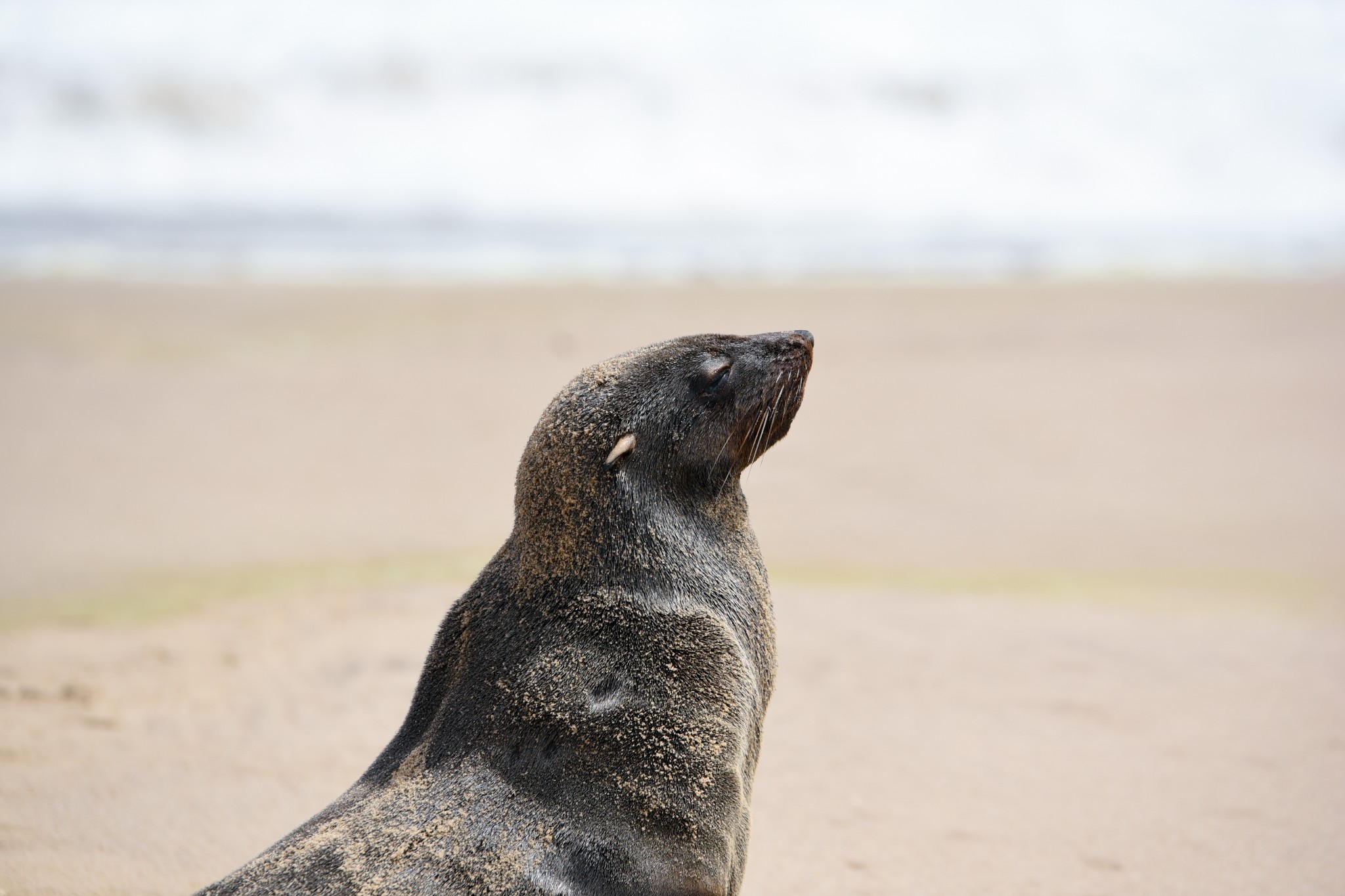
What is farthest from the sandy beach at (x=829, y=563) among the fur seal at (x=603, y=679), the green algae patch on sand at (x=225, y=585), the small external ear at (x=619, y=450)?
the small external ear at (x=619, y=450)

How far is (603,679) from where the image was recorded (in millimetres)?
2441

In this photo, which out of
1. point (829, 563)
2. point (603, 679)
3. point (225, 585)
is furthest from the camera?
point (829, 563)

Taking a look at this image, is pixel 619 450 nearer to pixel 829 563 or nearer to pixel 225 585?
pixel 225 585

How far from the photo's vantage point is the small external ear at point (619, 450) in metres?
2.54

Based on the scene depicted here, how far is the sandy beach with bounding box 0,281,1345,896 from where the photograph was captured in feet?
13.1

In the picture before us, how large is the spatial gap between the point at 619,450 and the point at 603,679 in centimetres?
45

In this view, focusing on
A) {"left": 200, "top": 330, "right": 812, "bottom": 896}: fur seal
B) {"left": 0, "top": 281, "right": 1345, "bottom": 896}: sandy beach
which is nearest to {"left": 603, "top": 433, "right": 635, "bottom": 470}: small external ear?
{"left": 200, "top": 330, "right": 812, "bottom": 896}: fur seal

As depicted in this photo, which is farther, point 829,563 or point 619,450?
point 829,563

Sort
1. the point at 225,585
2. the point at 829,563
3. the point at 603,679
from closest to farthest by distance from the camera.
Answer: the point at 603,679 < the point at 225,585 < the point at 829,563

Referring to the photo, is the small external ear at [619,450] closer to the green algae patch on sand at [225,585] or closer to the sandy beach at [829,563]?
the sandy beach at [829,563]

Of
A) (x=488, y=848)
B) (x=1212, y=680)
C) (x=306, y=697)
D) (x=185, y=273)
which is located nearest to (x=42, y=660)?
(x=306, y=697)

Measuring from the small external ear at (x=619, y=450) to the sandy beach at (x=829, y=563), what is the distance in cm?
167

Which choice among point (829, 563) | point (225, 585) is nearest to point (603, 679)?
point (225, 585)

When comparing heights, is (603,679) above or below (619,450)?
below
